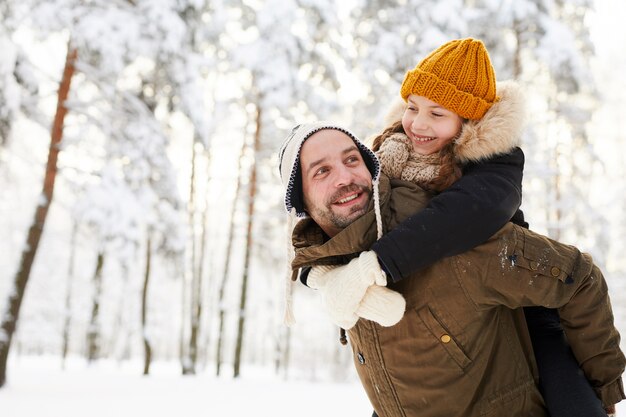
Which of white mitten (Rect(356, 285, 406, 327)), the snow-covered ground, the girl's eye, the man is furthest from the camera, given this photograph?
the snow-covered ground

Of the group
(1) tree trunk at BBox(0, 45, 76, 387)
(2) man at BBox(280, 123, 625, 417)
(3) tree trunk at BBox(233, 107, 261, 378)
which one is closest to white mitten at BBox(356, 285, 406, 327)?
(2) man at BBox(280, 123, 625, 417)

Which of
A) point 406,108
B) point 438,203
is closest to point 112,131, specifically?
point 406,108

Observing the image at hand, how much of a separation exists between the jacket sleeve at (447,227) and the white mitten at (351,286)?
39 mm

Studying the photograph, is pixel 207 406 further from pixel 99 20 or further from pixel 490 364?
pixel 490 364

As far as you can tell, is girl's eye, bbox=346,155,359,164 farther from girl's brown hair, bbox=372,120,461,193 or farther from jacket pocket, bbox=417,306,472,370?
jacket pocket, bbox=417,306,472,370

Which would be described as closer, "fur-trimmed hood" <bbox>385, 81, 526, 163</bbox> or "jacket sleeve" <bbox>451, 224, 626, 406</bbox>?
"jacket sleeve" <bbox>451, 224, 626, 406</bbox>

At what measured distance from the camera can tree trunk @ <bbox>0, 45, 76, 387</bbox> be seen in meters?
9.26

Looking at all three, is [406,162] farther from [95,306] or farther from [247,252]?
[95,306]

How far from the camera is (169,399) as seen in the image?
9.88m

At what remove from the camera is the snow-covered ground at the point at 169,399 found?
818cm

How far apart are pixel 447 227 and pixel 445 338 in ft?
1.27

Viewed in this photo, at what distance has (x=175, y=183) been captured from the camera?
42.5ft

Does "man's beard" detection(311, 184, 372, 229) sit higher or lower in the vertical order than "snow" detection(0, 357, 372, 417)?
higher

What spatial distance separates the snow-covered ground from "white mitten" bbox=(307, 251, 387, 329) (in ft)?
23.5
